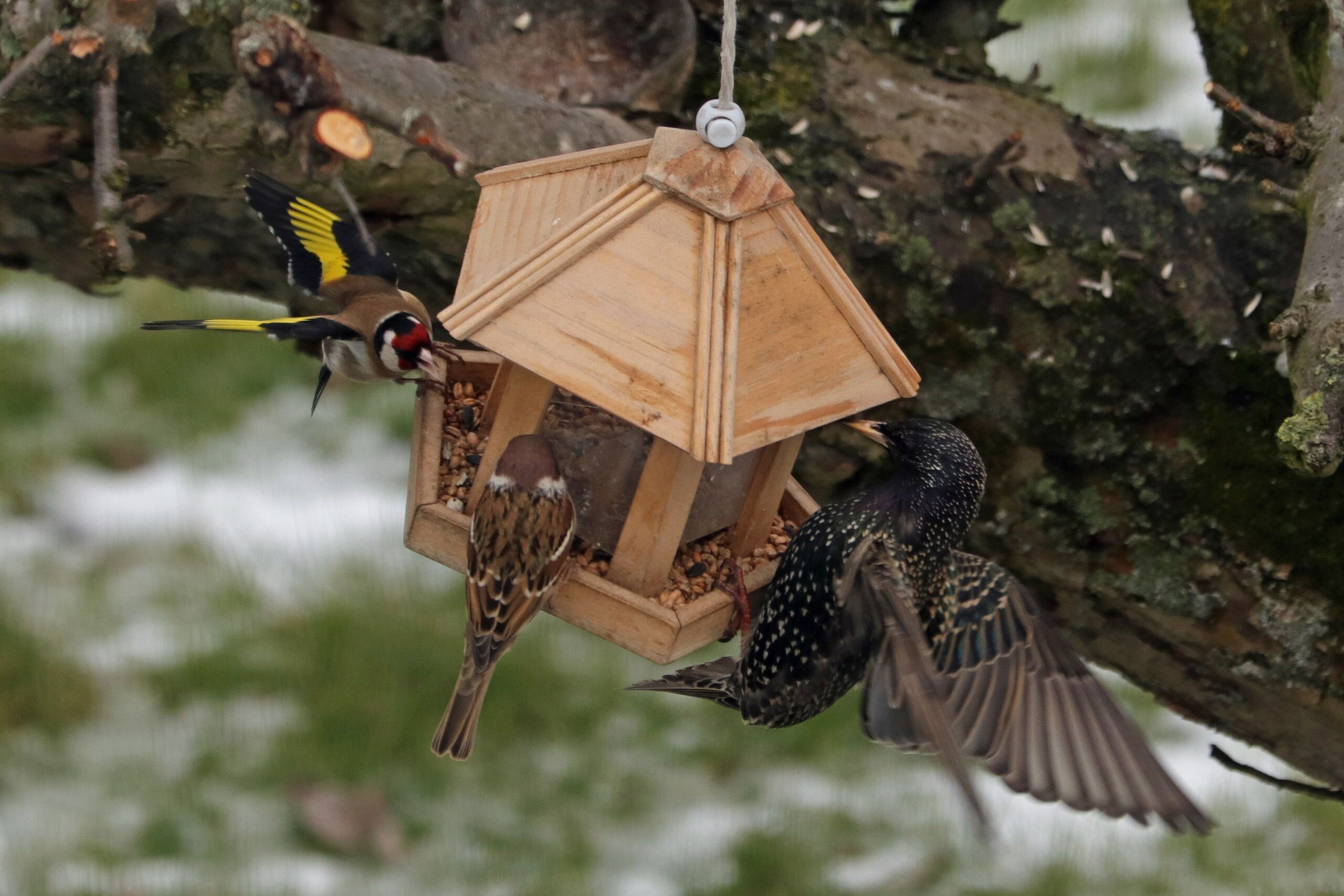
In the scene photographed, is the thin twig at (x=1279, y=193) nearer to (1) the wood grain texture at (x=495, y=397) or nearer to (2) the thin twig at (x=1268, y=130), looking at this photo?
(2) the thin twig at (x=1268, y=130)

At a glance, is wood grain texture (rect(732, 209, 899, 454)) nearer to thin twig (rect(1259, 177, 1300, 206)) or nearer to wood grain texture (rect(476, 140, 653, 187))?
wood grain texture (rect(476, 140, 653, 187))

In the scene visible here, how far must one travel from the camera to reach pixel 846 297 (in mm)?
2205

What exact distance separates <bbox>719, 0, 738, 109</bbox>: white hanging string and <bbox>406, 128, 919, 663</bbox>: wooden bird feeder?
9cm

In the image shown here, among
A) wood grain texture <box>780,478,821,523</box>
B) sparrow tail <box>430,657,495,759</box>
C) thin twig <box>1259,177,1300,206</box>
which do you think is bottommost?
sparrow tail <box>430,657,495,759</box>

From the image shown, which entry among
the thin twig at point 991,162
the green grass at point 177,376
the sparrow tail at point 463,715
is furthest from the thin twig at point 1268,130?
the green grass at point 177,376

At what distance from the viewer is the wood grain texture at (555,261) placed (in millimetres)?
2090

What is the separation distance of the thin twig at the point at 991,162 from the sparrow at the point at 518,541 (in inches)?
49.6

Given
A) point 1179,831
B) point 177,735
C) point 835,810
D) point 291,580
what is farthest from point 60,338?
point 1179,831

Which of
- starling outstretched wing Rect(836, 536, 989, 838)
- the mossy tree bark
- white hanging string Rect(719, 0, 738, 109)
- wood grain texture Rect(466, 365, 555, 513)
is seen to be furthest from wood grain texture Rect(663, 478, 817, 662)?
white hanging string Rect(719, 0, 738, 109)

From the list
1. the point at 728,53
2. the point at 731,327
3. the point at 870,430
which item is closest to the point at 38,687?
the point at 870,430

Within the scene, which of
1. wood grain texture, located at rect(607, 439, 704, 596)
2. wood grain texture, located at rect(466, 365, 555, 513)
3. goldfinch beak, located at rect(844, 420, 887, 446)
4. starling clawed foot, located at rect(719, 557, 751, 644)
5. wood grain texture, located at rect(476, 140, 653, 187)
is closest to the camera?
wood grain texture, located at rect(476, 140, 653, 187)

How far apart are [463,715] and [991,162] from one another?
1.64 meters

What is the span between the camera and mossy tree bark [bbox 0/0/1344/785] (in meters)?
2.93

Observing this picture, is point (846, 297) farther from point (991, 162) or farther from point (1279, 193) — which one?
point (991, 162)
